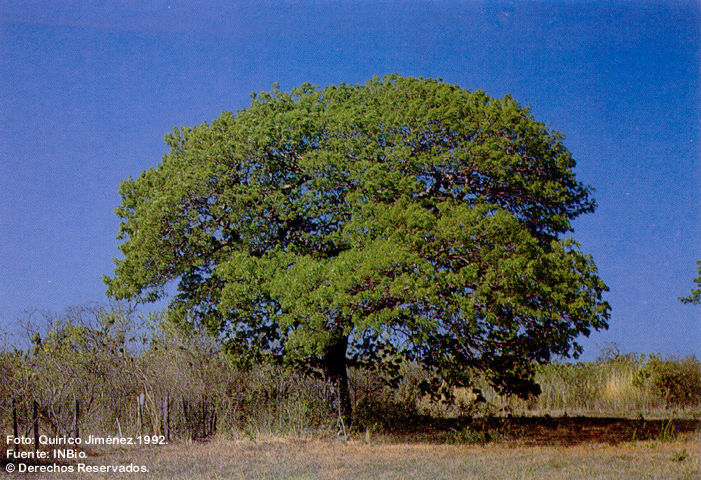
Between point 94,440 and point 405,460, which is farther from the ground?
point 94,440

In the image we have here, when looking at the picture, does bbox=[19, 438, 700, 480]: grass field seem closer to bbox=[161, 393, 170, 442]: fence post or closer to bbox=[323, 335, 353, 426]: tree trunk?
bbox=[161, 393, 170, 442]: fence post

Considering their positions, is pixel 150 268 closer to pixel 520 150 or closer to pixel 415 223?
pixel 415 223

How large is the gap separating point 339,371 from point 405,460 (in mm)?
4975

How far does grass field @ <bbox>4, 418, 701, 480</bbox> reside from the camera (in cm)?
1048

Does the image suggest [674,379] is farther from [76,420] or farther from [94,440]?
[76,420]

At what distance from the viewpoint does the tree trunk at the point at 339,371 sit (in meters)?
16.5

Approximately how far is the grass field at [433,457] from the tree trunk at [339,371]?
1.22 m

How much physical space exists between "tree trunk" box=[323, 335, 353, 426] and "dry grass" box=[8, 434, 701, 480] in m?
1.79

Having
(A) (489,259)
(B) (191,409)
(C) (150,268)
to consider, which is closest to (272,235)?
(C) (150,268)

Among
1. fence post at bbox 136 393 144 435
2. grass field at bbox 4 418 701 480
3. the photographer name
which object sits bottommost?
grass field at bbox 4 418 701 480

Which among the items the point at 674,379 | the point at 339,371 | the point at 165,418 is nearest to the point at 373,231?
the point at 339,371

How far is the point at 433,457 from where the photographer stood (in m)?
12.2

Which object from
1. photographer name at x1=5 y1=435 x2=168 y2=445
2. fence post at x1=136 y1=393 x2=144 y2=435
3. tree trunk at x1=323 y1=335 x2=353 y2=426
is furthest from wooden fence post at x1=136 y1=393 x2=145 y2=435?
tree trunk at x1=323 y1=335 x2=353 y2=426

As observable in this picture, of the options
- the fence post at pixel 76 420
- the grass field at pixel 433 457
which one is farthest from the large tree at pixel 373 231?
the fence post at pixel 76 420
